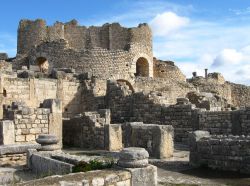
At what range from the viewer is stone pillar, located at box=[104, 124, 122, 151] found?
46.2 ft

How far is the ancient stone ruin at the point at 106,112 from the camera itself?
9422 mm

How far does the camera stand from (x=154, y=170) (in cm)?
711

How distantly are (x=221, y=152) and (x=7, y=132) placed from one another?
22.5 feet

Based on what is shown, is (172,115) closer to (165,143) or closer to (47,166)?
(165,143)

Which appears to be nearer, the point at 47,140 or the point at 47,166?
the point at 47,166

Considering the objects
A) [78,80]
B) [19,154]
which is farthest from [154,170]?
[78,80]

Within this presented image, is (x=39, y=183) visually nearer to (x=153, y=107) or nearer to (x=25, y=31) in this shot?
(x=153, y=107)

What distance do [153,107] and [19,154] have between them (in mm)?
8243

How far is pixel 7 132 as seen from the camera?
13031mm

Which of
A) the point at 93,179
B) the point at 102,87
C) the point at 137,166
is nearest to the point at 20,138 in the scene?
the point at 137,166

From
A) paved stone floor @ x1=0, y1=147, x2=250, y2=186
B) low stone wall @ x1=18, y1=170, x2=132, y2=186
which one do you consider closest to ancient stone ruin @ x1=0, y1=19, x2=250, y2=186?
low stone wall @ x1=18, y1=170, x2=132, y2=186

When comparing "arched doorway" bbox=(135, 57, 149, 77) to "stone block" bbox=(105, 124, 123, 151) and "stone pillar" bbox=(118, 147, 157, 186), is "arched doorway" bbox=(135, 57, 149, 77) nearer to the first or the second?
"stone block" bbox=(105, 124, 123, 151)

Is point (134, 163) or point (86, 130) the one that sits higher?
point (86, 130)

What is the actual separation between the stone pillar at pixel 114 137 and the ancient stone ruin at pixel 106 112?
4cm
